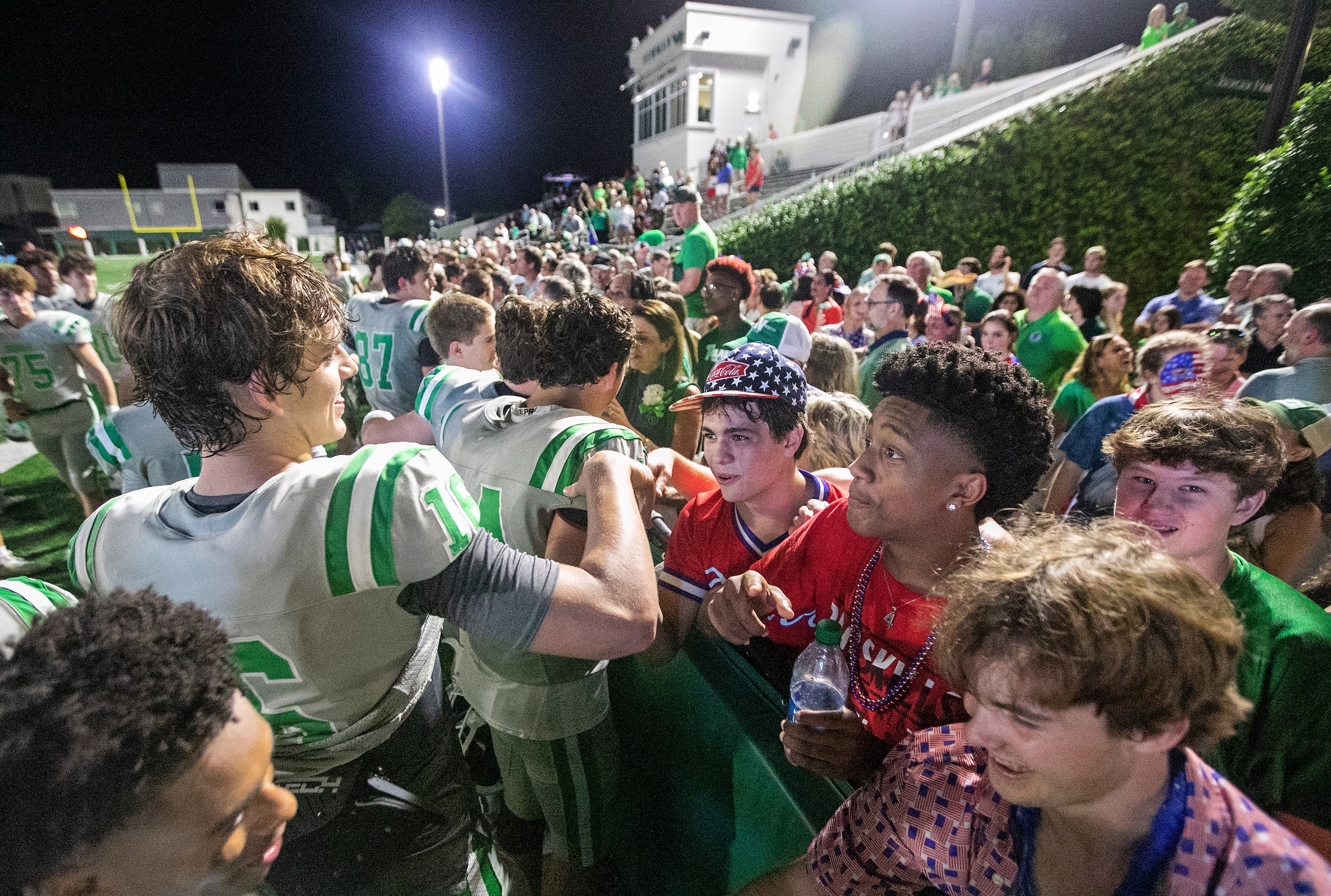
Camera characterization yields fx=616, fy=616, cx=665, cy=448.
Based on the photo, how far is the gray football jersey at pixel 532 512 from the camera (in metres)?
2.00

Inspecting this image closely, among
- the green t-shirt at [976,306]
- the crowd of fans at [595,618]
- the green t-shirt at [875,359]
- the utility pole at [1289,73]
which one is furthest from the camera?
the green t-shirt at [976,306]

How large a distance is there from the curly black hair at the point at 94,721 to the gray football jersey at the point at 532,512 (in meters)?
1.17

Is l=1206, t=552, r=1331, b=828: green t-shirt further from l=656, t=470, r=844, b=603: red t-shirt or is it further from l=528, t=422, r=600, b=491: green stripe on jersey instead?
l=528, t=422, r=600, b=491: green stripe on jersey

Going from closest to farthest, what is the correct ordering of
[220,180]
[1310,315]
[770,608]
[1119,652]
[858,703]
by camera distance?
[1119,652], [858,703], [770,608], [1310,315], [220,180]

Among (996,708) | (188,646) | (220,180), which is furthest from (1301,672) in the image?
(220,180)

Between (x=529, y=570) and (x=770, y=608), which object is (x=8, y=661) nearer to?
(x=529, y=570)

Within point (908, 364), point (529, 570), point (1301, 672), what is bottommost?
point (1301, 672)

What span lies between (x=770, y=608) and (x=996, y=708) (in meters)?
0.85

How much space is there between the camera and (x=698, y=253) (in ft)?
23.7

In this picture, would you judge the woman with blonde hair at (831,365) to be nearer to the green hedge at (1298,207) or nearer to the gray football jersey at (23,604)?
the gray football jersey at (23,604)

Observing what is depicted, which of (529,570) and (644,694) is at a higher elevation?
(529,570)

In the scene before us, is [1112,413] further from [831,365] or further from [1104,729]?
[1104,729]

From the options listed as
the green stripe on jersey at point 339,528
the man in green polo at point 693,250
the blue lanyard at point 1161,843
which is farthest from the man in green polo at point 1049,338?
the green stripe on jersey at point 339,528

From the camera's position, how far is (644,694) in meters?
2.32
